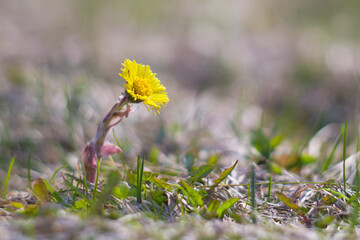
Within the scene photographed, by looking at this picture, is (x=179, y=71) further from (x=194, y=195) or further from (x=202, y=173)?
(x=194, y=195)

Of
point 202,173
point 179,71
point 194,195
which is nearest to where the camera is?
point 194,195

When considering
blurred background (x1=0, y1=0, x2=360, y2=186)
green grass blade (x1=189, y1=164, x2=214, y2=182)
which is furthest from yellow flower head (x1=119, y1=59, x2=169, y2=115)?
blurred background (x1=0, y1=0, x2=360, y2=186)

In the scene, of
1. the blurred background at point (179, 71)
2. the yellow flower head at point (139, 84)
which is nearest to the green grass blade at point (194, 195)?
the yellow flower head at point (139, 84)

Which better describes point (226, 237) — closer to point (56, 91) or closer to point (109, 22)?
point (56, 91)

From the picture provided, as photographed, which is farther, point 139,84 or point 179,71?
point 179,71

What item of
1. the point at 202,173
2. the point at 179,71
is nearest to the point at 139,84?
the point at 202,173

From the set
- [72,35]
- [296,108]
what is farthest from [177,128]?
[72,35]

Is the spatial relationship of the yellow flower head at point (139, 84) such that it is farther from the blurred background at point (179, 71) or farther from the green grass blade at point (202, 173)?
the blurred background at point (179, 71)

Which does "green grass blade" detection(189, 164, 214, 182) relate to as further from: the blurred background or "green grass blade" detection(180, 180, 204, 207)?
the blurred background
